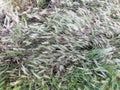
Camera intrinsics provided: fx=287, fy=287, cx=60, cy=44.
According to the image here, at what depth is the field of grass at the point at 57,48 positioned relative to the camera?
104 inches

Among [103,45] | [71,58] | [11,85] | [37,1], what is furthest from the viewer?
[37,1]

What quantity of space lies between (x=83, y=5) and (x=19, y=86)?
4.90ft

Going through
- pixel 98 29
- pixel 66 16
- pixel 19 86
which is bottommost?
pixel 19 86

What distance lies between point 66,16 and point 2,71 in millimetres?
989

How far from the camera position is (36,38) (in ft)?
9.46

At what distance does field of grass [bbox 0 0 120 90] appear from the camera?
263cm

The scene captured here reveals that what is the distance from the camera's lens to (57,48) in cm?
287

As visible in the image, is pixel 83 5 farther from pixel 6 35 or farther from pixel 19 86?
pixel 19 86

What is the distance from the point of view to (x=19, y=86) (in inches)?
99.3

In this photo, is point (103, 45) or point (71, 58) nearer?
point (71, 58)

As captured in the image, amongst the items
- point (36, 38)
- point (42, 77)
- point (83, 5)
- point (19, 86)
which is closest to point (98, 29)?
point (83, 5)

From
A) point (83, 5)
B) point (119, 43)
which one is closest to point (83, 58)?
point (119, 43)

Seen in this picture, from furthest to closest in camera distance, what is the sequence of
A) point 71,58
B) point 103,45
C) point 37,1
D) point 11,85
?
point 37,1 → point 103,45 → point 71,58 → point 11,85

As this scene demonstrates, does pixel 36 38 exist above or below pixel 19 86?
above
